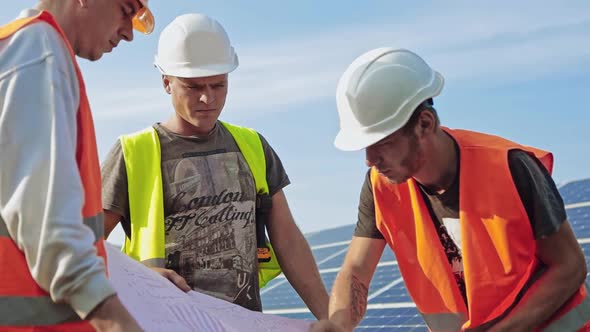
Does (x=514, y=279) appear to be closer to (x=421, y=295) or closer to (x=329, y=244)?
(x=421, y=295)

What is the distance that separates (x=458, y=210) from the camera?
3648 millimetres

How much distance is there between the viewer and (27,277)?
93.7 inches

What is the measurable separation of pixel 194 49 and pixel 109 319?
256 centimetres

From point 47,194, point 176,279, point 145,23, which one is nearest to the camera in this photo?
point 47,194

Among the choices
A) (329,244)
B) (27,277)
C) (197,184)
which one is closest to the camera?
(27,277)

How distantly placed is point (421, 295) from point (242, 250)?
1020 mm

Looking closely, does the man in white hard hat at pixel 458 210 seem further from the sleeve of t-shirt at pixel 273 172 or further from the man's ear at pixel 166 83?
the man's ear at pixel 166 83

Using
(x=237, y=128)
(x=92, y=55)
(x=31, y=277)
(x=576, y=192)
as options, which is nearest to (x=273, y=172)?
(x=237, y=128)

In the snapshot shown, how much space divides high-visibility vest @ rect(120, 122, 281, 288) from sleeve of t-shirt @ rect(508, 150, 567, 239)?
1573mm

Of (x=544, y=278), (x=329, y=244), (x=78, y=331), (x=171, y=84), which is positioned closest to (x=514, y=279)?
(x=544, y=278)

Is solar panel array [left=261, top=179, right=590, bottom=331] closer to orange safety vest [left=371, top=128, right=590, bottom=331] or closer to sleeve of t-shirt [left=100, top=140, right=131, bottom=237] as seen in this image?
sleeve of t-shirt [left=100, top=140, right=131, bottom=237]

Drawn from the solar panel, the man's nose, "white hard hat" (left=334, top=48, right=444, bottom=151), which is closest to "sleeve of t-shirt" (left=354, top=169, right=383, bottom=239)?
"white hard hat" (left=334, top=48, right=444, bottom=151)

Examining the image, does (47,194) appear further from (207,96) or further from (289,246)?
(289,246)

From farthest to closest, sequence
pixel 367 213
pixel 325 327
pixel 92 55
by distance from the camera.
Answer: pixel 367 213 → pixel 325 327 → pixel 92 55
